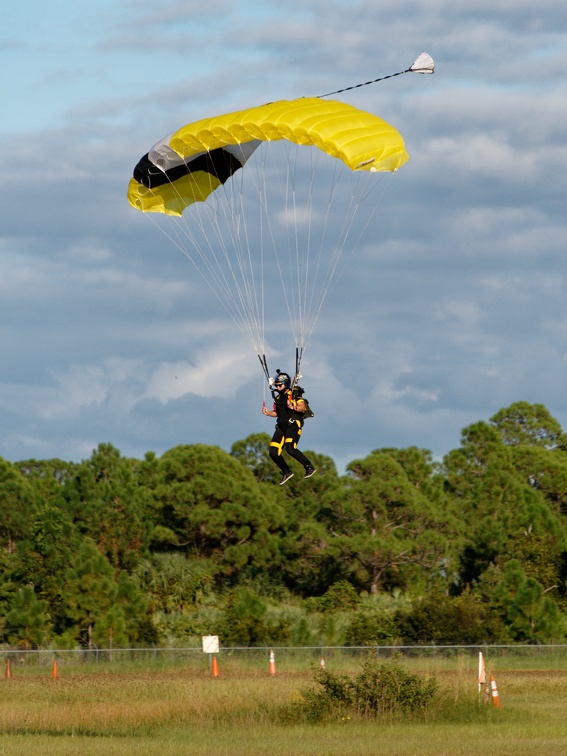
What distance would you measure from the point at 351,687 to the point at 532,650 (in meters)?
11.5

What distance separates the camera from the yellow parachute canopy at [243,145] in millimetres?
19016

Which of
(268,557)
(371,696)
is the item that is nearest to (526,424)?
(268,557)

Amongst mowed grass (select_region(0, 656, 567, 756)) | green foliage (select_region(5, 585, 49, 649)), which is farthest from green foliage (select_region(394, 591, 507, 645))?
green foliage (select_region(5, 585, 49, 649))

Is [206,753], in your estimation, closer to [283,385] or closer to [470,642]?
[283,385]

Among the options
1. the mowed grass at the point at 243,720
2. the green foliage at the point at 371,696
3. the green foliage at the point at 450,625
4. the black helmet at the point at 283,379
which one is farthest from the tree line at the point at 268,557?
the black helmet at the point at 283,379

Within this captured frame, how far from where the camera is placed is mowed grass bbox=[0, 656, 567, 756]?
61.6 ft

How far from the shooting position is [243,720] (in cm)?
2239

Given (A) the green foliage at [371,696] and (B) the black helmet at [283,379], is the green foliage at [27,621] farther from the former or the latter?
(B) the black helmet at [283,379]

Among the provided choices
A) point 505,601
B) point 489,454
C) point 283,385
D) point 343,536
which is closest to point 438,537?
point 343,536

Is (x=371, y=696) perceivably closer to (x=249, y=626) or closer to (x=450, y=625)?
(x=450, y=625)

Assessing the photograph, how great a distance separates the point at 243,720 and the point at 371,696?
2.36 meters

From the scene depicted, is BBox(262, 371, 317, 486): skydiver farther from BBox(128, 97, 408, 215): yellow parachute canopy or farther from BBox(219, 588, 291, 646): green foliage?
BBox(219, 588, 291, 646): green foliage

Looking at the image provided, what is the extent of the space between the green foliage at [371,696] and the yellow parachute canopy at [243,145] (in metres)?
9.17

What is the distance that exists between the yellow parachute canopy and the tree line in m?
18.7
